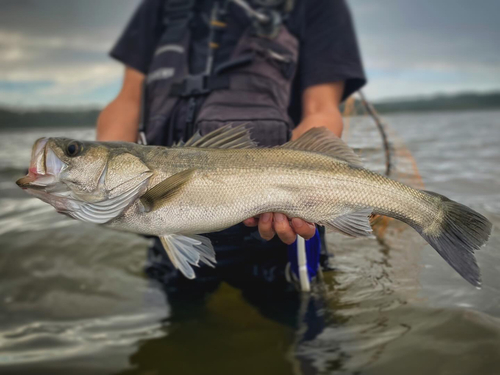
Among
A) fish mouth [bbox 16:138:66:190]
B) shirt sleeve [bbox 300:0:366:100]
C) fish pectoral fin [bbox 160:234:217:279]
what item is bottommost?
fish pectoral fin [bbox 160:234:217:279]

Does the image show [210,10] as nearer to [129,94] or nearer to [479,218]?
[129,94]

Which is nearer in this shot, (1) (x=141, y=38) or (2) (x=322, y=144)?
(2) (x=322, y=144)

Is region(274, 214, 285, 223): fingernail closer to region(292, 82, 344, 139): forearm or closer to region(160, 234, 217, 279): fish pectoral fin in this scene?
region(160, 234, 217, 279): fish pectoral fin

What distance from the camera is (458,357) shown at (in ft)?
8.47

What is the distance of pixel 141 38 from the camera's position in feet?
13.0

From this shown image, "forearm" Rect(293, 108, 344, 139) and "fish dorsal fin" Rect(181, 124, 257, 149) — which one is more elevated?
"forearm" Rect(293, 108, 344, 139)

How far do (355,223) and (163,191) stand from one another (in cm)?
108

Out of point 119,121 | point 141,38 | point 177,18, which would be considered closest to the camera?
point 177,18

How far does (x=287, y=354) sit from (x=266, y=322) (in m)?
0.44

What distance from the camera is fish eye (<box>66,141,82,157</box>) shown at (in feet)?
7.81

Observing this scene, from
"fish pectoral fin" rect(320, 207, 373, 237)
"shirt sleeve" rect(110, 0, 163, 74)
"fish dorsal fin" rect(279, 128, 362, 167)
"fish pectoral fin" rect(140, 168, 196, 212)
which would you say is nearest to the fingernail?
"fish pectoral fin" rect(320, 207, 373, 237)

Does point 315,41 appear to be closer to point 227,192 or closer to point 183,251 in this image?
point 227,192

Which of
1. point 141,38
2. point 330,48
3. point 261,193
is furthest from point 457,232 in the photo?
point 141,38

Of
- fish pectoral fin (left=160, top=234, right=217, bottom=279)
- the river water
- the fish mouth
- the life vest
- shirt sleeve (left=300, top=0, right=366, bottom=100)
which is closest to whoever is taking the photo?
the fish mouth
